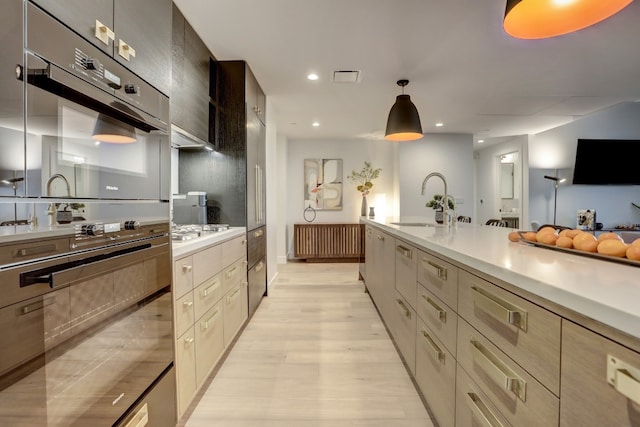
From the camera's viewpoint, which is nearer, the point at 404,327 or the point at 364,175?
the point at 404,327

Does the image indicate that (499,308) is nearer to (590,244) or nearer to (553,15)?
(590,244)

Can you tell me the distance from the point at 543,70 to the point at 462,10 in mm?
1571

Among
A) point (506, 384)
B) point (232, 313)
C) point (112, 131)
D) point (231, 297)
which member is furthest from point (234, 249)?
point (506, 384)

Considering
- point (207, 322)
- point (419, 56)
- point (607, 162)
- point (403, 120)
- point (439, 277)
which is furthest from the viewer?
point (607, 162)

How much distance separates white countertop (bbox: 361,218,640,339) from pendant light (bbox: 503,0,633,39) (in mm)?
892

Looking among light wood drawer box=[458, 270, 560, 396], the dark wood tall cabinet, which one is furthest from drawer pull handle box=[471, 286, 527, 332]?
the dark wood tall cabinet

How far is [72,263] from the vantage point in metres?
0.85

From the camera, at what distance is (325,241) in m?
5.78

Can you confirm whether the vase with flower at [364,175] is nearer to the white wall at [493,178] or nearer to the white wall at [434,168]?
the white wall at [434,168]

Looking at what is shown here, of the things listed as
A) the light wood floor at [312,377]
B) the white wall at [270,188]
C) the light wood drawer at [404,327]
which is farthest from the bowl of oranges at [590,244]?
the white wall at [270,188]

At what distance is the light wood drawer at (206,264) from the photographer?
5.25 feet

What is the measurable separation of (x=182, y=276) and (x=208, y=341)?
541 mm

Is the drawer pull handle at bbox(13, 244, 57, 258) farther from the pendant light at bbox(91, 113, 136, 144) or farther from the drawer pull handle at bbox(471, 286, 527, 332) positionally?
the drawer pull handle at bbox(471, 286, 527, 332)

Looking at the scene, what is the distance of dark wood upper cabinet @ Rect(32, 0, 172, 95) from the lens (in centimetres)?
88
